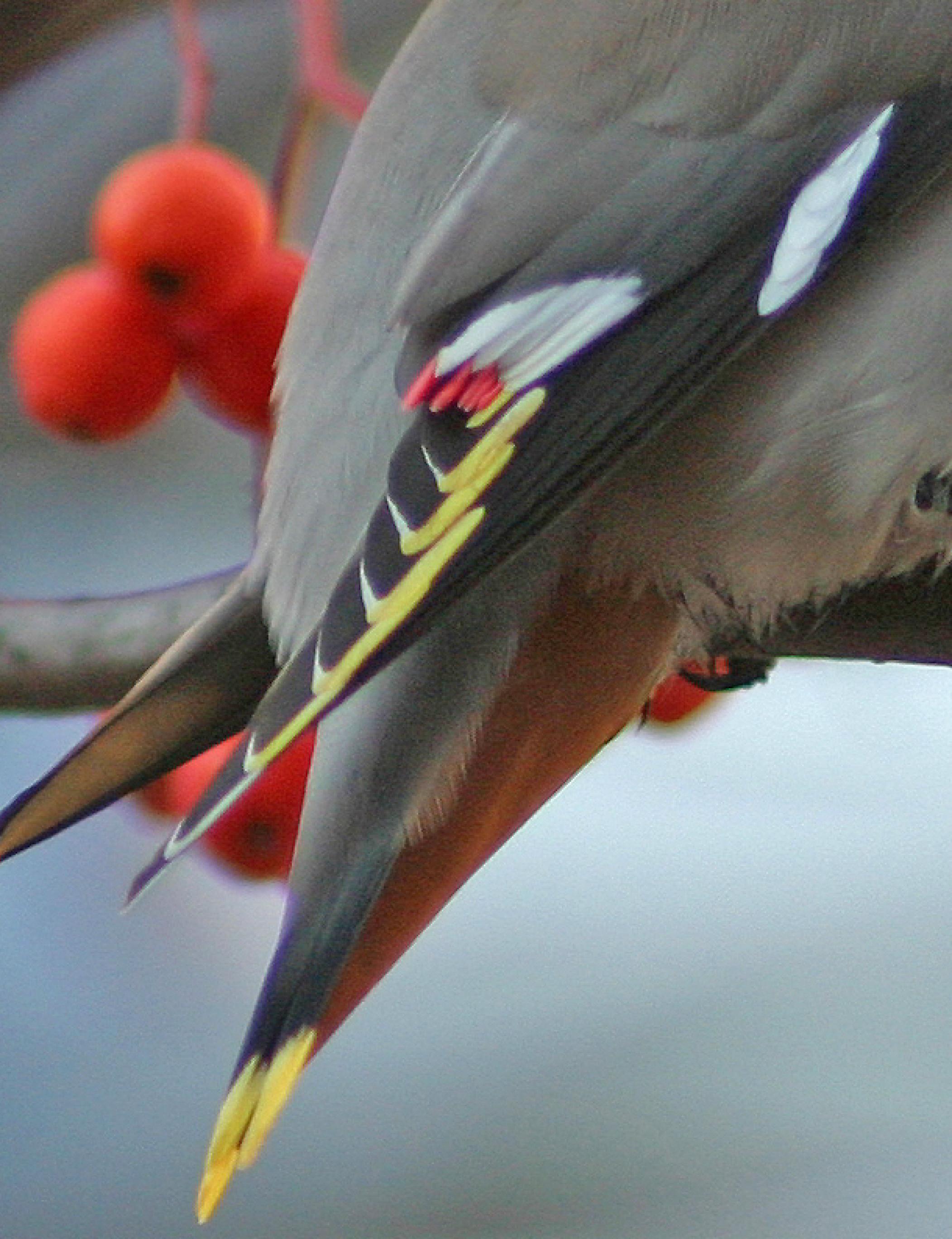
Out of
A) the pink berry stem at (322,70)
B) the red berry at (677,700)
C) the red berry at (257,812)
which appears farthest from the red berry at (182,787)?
the pink berry stem at (322,70)

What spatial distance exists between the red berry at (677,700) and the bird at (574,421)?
334mm

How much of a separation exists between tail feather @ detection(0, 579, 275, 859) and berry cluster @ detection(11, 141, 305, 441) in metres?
0.49

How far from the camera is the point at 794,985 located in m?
5.27

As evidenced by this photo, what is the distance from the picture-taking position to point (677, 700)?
2363 millimetres

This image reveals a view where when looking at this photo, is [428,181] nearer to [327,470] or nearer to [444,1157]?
[327,470]

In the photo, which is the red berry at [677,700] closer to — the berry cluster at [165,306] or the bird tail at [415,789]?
the bird tail at [415,789]

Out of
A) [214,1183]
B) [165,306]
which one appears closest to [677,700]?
[165,306]

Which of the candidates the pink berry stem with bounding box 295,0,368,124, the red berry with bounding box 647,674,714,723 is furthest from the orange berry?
the red berry with bounding box 647,674,714,723

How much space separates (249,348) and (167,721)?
2.02 ft

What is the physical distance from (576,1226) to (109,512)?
5.76 feet

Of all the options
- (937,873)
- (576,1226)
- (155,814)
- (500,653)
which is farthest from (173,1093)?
(500,653)

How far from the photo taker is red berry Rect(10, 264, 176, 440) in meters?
2.44

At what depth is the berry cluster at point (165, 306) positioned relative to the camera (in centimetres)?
243

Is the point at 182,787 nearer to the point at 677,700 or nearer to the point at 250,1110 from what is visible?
the point at 677,700
